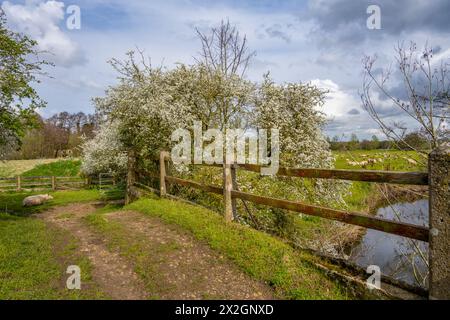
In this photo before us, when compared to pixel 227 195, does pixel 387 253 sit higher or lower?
lower

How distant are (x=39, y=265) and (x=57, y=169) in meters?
31.5

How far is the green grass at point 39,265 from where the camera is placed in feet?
14.0

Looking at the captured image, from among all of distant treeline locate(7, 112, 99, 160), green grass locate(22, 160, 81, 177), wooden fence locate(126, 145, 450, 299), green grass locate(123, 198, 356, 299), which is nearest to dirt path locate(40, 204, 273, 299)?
green grass locate(123, 198, 356, 299)

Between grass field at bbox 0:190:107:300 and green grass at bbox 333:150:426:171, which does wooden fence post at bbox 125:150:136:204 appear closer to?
grass field at bbox 0:190:107:300

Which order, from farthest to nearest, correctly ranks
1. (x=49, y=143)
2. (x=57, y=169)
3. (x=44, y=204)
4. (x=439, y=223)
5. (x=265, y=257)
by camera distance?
(x=49, y=143)
(x=57, y=169)
(x=44, y=204)
(x=265, y=257)
(x=439, y=223)

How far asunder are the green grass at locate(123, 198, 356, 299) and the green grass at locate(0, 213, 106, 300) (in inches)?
85.4

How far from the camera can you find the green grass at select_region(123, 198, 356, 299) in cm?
413

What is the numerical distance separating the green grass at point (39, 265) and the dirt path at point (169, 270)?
222 mm

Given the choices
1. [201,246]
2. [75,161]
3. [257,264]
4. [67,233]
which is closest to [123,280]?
[201,246]

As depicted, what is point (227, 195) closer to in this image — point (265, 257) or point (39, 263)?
point (265, 257)

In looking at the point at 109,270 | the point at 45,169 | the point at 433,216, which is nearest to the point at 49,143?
the point at 45,169

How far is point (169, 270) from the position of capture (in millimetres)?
4879

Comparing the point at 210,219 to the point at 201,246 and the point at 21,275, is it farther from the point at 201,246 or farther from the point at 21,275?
the point at 21,275

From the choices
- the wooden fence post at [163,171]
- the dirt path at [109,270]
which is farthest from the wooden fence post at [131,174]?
the dirt path at [109,270]
